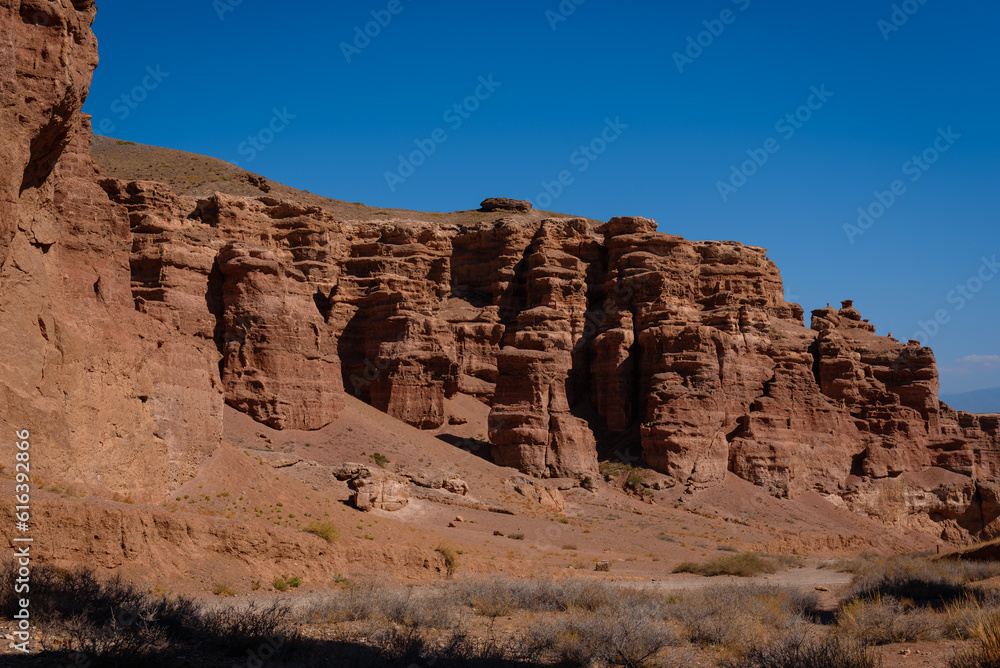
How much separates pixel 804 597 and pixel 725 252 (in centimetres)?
4570

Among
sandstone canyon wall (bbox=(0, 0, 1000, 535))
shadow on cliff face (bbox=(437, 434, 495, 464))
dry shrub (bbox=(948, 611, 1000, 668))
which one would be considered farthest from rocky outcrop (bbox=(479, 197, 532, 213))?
dry shrub (bbox=(948, 611, 1000, 668))

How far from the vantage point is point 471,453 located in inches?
1845

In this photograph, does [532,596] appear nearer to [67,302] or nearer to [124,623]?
[124,623]

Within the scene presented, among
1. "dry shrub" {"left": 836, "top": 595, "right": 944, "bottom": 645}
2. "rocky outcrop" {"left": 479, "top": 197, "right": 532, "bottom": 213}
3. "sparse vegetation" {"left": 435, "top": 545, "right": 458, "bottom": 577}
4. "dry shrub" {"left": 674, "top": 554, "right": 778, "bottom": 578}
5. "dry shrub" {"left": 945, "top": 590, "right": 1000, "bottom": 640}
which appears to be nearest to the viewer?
"dry shrub" {"left": 945, "top": 590, "right": 1000, "bottom": 640}

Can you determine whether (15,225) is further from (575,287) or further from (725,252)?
(725,252)

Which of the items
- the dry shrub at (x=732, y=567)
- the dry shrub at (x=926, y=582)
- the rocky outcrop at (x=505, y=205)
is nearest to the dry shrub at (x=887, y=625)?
the dry shrub at (x=926, y=582)

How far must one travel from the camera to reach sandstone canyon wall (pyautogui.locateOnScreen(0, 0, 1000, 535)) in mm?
43469

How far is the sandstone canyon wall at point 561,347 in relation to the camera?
43.5 metres

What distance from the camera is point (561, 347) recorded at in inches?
2234

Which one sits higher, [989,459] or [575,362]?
[575,362]

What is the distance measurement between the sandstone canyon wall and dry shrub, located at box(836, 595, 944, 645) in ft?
60.7

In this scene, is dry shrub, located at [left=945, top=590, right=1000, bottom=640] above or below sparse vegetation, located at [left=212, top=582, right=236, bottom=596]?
above

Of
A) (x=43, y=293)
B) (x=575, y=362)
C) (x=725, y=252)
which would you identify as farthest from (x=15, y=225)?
(x=725, y=252)

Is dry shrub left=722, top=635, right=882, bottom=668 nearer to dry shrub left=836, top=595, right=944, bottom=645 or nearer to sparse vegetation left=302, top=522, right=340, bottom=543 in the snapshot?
dry shrub left=836, top=595, right=944, bottom=645
